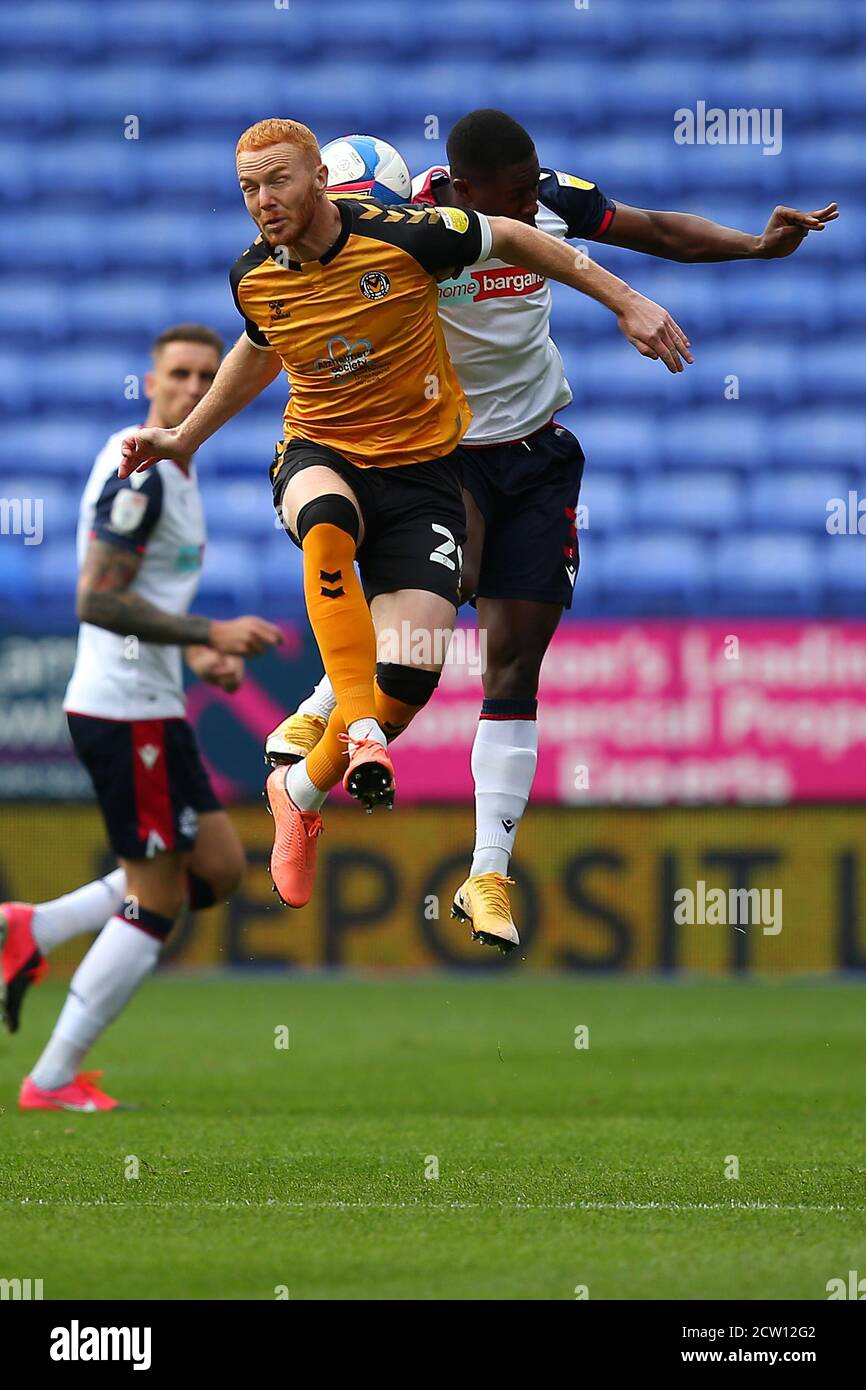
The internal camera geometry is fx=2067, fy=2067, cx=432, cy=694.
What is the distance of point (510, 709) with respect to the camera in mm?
6016

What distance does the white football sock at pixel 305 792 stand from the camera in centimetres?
546

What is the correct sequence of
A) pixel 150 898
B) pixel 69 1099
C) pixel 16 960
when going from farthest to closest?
1. pixel 16 960
2. pixel 150 898
3. pixel 69 1099

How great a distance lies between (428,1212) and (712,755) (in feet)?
18.8

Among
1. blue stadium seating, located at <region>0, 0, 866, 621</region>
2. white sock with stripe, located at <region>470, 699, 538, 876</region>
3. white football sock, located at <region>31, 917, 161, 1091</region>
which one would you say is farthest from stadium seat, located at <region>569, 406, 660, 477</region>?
white sock with stripe, located at <region>470, 699, 538, 876</region>

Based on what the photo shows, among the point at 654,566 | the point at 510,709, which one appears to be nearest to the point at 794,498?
the point at 654,566

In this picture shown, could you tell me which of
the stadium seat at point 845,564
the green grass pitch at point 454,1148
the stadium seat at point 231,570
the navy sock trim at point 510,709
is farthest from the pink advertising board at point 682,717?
the navy sock trim at point 510,709

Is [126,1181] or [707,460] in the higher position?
[707,460]

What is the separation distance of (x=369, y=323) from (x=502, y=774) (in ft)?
4.91

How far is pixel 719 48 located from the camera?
14.1 m

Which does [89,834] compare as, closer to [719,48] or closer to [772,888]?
[772,888]

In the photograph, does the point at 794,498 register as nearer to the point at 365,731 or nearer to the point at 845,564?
the point at 845,564

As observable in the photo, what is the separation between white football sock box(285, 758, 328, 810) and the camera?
17.9 feet

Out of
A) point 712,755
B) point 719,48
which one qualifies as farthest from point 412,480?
point 719,48

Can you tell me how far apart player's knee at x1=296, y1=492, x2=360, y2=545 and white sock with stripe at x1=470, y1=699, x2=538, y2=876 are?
104 cm
